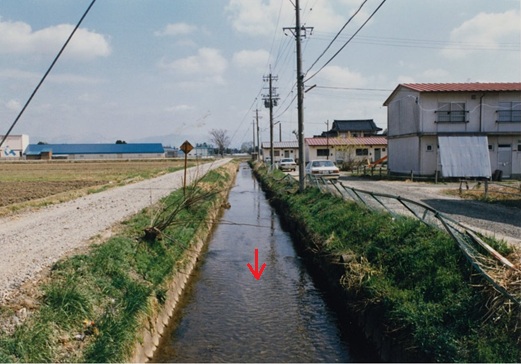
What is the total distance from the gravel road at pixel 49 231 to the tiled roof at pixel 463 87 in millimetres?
19023

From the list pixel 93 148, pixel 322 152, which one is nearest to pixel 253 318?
pixel 322 152

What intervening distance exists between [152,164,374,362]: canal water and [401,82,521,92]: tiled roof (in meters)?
19.6

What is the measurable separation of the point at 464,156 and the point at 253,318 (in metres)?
21.6

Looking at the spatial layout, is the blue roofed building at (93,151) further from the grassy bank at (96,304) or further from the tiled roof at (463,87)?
the grassy bank at (96,304)

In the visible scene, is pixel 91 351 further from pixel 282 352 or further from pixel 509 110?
pixel 509 110

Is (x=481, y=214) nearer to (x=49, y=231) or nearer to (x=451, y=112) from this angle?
(x=49, y=231)

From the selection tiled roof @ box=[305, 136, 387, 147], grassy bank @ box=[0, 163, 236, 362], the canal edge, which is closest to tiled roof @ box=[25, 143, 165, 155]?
tiled roof @ box=[305, 136, 387, 147]

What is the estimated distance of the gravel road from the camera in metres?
7.64

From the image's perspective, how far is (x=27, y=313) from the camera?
5.48 metres

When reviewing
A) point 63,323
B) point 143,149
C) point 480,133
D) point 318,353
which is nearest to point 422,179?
point 480,133

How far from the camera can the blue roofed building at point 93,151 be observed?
10450cm

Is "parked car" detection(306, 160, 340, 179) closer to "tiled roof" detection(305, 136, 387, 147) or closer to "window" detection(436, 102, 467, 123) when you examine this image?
"window" detection(436, 102, 467, 123)

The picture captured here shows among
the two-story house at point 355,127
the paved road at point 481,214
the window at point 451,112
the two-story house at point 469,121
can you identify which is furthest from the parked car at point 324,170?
the two-story house at point 355,127

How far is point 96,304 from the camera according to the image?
6.17m
